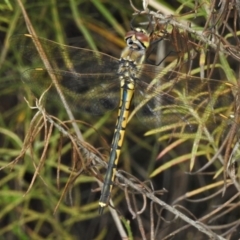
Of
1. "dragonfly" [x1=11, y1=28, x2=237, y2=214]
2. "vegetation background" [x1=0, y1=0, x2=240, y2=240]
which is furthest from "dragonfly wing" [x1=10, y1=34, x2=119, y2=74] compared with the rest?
"vegetation background" [x1=0, y1=0, x2=240, y2=240]

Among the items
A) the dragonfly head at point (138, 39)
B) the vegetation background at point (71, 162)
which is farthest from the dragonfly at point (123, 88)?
the vegetation background at point (71, 162)

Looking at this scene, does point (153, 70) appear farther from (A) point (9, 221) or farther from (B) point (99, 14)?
(A) point (9, 221)

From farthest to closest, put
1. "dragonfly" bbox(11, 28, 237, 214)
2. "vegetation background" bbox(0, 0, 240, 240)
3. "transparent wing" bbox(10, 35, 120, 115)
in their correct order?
1. "vegetation background" bbox(0, 0, 240, 240)
2. "transparent wing" bbox(10, 35, 120, 115)
3. "dragonfly" bbox(11, 28, 237, 214)

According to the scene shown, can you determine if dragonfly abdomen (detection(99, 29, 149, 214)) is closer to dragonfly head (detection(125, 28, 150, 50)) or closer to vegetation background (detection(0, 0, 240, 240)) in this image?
dragonfly head (detection(125, 28, 150, 50))

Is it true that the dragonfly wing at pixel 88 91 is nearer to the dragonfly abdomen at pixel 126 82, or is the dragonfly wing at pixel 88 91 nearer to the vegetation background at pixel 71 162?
the dragonfly abdomen at pixel 126 82

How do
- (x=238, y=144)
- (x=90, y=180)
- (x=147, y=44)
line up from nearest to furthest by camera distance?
(x=238, y=144) → (x=147, y=44) → (x=90, y=180)

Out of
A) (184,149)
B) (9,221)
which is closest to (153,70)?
(184,149)

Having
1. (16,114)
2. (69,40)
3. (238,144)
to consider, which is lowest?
(238,144)

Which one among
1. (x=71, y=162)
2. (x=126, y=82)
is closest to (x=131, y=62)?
(x=126, y=82)
